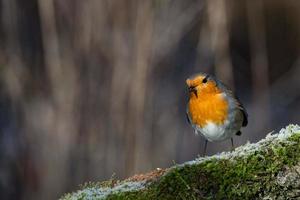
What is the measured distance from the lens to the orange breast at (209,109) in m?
3.17

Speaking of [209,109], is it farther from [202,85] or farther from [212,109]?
[202,85]

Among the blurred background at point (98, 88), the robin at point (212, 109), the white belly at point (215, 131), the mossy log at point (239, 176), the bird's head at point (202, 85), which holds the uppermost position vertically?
the blurred background at point (98, 88)

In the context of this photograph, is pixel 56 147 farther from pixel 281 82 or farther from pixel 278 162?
pixel 278 162

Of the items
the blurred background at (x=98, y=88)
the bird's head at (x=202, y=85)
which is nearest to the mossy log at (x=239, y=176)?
the bird's head at (x=202, y=85)

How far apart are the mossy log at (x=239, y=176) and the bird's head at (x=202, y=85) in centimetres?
121

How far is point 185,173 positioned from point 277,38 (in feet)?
17.7

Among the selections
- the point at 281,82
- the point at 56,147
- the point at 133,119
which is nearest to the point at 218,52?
the point at 133,119

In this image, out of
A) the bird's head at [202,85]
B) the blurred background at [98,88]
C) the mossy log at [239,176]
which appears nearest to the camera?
the mossy log at [239,176]

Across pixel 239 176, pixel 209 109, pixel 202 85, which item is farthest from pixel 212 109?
pixel 239 176

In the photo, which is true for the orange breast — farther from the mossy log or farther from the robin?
the mossy log

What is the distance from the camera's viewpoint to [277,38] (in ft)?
23.1

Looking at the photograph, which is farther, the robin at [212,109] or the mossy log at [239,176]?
the robin at [212,109]

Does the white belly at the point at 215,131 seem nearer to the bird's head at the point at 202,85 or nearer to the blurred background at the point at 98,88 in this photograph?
the bird's head at the point at 202,85

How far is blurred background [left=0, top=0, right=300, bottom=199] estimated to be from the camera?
4.46 metres
